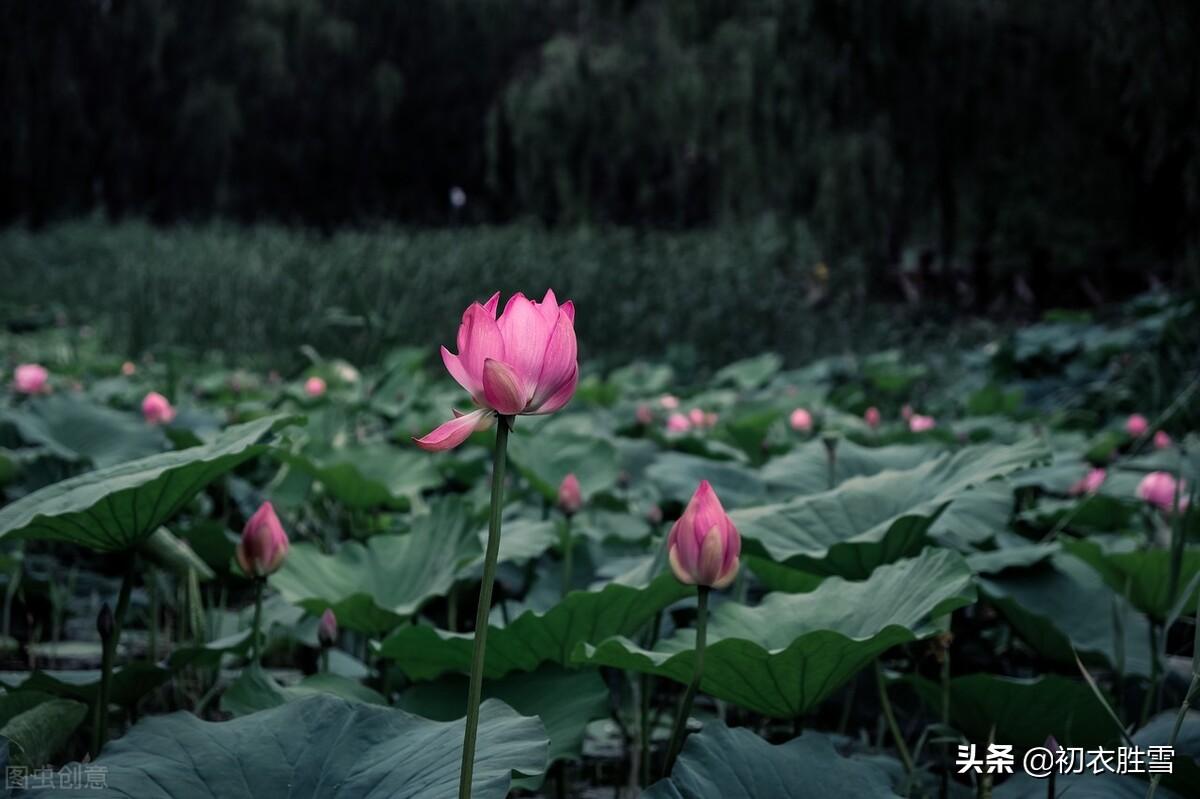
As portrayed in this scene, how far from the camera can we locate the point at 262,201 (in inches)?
735

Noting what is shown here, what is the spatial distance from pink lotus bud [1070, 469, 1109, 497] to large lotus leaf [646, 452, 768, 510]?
20.8 inches

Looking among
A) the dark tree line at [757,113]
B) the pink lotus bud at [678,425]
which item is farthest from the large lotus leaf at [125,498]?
the dark tree line at [757,113]

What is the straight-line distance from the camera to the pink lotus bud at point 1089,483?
170 cm

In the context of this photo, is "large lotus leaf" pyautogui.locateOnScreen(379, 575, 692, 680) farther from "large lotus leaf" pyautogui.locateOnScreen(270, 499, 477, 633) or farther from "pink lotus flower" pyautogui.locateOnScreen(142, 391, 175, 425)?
"pink lotus flower" pyautogui.locateOnScreen(142, 391, 175, 425)

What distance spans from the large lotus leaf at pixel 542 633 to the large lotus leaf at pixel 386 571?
130mm

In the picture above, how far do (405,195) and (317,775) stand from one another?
20.7m

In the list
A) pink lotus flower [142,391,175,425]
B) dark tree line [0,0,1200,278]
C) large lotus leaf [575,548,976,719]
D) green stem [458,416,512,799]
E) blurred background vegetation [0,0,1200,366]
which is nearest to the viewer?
green stem [458,416,512,799]

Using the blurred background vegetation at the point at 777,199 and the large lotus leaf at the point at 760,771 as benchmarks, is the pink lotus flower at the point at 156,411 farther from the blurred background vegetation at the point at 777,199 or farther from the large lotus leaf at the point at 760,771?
the large lotus leaf at the point at 760,771

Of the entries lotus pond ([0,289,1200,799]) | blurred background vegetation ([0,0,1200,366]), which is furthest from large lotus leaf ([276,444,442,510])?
blurred background vegetation ([0,0,1200,366])

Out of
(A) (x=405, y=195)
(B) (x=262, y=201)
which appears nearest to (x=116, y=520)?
(B) (x=262, y=201)

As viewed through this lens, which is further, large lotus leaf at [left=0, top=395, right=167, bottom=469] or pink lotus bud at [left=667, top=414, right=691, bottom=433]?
pink lotus bud at [left=667, top=414, right=691, bottom=433]

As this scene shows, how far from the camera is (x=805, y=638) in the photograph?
80 cm

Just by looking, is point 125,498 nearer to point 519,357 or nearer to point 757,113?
point 519,357

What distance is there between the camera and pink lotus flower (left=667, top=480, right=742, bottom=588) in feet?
2.50
